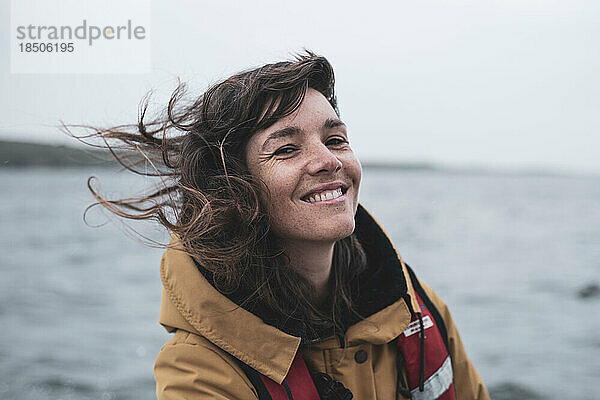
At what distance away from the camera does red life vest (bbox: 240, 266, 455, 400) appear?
2.00 metres

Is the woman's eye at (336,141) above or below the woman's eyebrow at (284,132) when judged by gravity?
below

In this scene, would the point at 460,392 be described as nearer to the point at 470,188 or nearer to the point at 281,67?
the point at 281,67

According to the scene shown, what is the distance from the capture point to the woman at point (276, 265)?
74.9 inches

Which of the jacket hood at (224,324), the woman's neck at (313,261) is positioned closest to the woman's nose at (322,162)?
the woman's neck at (313,261)

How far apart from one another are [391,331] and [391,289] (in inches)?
6.6

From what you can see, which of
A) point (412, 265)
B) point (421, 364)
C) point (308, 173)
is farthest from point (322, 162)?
point (412, 265)

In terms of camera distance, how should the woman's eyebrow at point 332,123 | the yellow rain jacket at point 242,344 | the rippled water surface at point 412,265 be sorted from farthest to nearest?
the rippled water surface at point 412,265
the woman's eyebrow at point 332,123
the yellow rain jacket at point 242,344

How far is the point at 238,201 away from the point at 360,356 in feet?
2.39

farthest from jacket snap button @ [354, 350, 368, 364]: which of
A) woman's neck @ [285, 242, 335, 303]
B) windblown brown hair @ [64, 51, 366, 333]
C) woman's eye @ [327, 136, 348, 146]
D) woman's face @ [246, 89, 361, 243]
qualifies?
woman's eye @ [327, 136, 348, 146]

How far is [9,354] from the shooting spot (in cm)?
695

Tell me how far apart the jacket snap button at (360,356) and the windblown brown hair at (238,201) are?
0.11 meters

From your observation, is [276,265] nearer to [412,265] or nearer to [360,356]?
[360,356]

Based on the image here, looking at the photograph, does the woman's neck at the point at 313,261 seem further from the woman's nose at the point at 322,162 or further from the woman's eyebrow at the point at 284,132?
the woman's eyebrow at the point at 284,132

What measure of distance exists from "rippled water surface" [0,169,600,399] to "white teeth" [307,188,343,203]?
72 centimetres
